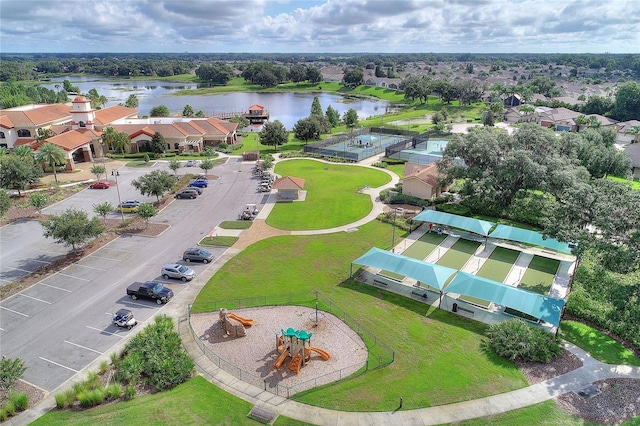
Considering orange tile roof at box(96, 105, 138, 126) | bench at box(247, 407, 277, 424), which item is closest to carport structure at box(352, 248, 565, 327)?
bench at box(247, 407, 277, 424)

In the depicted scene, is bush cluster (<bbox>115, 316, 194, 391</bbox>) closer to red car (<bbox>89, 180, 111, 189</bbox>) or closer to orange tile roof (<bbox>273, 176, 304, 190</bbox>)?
orange tile roof (<bbox>273, 176, 304, 190</bbox>)

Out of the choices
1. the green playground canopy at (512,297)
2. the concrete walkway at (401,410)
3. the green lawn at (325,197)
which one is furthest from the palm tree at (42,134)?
the green playground canopy at (512,297)

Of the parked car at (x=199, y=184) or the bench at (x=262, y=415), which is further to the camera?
the parked car at (x=199, y=184)

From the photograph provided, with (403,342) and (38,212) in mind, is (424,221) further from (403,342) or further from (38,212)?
(38,212)

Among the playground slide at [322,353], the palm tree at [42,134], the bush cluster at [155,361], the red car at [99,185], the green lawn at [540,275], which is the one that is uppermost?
the palm tree at [42,134]

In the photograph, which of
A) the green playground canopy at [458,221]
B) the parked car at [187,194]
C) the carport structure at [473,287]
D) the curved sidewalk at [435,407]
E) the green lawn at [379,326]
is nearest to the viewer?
the curved sidewalk at [435,407]

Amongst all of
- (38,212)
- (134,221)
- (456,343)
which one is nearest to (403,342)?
(456,343)

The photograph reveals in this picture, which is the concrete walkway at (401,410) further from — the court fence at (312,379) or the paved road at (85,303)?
the paved road at (85,303)
